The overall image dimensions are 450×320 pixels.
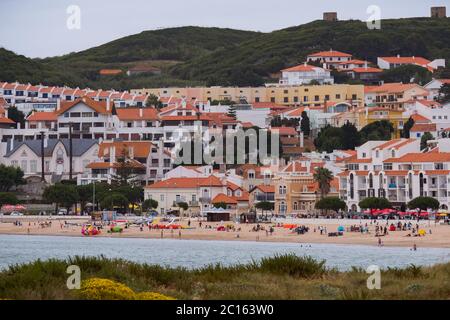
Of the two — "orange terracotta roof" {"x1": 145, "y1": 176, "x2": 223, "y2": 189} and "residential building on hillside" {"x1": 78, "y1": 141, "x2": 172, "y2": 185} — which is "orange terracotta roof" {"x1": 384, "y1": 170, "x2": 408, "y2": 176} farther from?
"residential building on hillside" {"x1": 78, "y1": 141, "x2": 172, "y2": 185}

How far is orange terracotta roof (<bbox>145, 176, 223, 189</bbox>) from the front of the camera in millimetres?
110188

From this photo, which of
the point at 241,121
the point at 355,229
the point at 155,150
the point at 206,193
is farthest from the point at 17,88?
the point at 355,229

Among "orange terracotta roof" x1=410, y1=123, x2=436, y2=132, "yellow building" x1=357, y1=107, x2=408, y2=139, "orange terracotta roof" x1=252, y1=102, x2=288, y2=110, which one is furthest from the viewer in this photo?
"orange terracotta roof" x1=252, y1=102, x2=288, y2=110

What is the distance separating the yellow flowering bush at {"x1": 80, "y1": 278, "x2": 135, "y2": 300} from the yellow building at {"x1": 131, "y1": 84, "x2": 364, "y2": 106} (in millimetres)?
162672

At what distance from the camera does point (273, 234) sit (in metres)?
82.5

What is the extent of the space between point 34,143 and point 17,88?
163 ft

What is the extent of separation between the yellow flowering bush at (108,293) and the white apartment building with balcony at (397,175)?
8016 centimetres

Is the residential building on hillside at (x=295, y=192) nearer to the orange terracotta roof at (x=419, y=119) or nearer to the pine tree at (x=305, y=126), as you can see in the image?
the orange terracotta roof at (x=419, y=119)

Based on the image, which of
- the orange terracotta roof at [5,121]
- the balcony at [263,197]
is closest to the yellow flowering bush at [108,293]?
the balcony at [263,197]

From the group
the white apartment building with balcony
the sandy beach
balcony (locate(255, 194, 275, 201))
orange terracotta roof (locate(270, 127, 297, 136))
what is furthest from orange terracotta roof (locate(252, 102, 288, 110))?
the sandy beach

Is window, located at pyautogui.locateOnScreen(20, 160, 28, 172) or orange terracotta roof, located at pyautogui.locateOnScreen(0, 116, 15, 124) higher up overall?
orange terracotta roof, located at pyautogui.locateOnScreen(0, 116, 15, 124)

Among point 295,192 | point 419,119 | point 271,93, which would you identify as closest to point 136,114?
point 419,119

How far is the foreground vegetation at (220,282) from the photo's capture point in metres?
23.2

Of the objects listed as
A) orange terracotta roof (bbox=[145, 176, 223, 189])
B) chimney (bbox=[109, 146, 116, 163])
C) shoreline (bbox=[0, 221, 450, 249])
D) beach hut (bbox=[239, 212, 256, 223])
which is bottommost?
shoreline (bbox=[0, 221, 450, 249])
